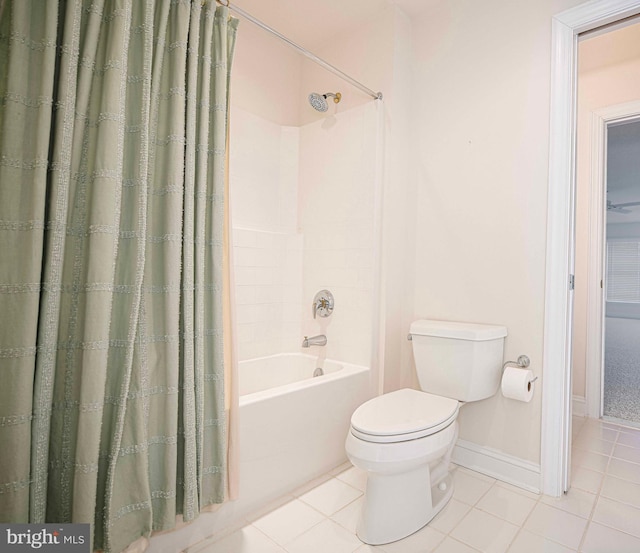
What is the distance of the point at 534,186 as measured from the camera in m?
1.88

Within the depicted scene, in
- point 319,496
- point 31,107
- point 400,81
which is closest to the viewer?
point 31,107

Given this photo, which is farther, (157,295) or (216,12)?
(216,12)

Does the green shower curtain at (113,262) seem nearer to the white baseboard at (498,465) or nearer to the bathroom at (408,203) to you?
the bathroom at (408,203)

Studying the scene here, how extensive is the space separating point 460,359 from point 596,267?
1561 millimetres

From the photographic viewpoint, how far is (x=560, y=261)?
1.79 meters

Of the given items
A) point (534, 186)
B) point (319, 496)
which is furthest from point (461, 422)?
point (534, 186)

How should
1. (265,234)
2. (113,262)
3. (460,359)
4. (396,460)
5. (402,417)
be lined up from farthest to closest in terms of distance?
1. (265,234)
2. (460,359)
3. (402,417)
4. (396,460)
5. (113,262)

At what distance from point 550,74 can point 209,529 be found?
2427 mm

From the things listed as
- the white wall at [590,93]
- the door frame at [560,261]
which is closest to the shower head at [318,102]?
the door frame at [560,261]

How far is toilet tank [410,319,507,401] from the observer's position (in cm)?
185

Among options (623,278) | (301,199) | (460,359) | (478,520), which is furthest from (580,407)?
(623,278)

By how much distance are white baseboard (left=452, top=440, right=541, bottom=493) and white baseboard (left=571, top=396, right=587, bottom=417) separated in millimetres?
1263

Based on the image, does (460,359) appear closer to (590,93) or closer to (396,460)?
(396,460)

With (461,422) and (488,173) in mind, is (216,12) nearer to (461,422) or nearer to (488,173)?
(488,173)
